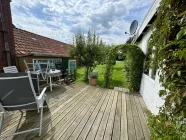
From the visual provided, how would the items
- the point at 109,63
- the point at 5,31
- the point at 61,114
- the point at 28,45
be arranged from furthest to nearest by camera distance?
the point at 28,45
the point at 109,63
the point at 5,31
the point at 61,114

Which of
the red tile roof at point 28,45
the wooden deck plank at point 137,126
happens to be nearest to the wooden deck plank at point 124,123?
the wooden deck plank at point 137,126

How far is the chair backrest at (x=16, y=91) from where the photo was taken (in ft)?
5.78

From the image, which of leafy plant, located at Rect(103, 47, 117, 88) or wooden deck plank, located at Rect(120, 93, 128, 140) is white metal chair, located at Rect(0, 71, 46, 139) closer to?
wooden deck plank, located at Rect(120, 93, 128, 140)

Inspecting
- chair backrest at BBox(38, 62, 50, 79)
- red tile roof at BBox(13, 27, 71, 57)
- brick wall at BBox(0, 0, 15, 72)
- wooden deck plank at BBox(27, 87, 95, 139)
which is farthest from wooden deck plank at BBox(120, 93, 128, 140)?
red tile roof at BBox(13, 27, 71, 57)

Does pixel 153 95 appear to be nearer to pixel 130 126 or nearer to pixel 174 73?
pixel 130 126

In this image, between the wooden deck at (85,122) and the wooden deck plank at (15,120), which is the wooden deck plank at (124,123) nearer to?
the wooden deck at (85,122)

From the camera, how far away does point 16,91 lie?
6.11 ft

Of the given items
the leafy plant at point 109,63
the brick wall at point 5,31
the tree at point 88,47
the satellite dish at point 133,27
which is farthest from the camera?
the satellite dish at point 133,27

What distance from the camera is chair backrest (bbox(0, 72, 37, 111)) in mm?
1760

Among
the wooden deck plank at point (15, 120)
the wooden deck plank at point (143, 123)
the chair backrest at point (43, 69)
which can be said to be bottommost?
the wooden deck plank at point (143, 123)

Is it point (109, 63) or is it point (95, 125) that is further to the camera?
point (109, 63)

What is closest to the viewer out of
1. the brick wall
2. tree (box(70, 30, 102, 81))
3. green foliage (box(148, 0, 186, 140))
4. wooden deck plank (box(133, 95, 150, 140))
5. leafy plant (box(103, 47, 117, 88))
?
green foliage (box(148, 0, 186, 140))

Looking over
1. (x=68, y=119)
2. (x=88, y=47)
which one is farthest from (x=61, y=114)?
(x=88, y=47)

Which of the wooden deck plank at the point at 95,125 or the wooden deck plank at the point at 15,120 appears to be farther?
the wooden deck plank at the point at 15,120
